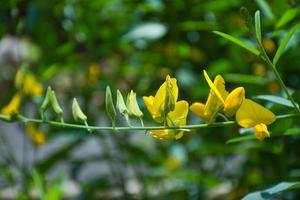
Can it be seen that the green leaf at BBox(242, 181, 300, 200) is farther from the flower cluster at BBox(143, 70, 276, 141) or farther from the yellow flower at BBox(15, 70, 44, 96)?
the yellow flower at BBox(15, 70, 44, 96)

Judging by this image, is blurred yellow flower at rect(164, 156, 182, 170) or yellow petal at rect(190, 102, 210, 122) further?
blurred yellow flower at rect(164, 156, 182, 170)

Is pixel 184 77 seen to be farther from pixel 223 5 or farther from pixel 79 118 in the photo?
pixel 79 118

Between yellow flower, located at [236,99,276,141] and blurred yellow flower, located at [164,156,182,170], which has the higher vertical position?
blurred yellow flower, located at [164,156,182,170]

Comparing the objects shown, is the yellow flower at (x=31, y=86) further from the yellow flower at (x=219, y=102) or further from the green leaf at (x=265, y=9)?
the yellow flower at (x=219, y=102)

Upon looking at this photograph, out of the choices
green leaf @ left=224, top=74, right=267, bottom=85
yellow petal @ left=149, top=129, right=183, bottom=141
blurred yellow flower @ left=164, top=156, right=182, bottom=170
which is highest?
blurred yellow flower @ left=164, top=156, right=182, bottom=170

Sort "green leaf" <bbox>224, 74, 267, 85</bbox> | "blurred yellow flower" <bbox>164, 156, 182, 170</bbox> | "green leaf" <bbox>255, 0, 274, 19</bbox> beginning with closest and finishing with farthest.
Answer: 1. "green leaf" <bbox>255, 0, 274, 19</bbox>
2. "green leaf" <bbox>224, 74, 267, 85</bbox>
3. "blurred yellow flower" <bbox>164, 156, 182, 170</bbox>

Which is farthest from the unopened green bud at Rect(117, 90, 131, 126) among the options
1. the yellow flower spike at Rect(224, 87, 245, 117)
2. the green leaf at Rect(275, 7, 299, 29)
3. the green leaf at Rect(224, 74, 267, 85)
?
the green leaf at Rect(224, 74, 267, 85)

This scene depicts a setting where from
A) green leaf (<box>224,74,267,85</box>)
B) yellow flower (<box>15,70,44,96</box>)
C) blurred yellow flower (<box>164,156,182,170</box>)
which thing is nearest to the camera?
green leaf (<box>224,74,267,85</box>)
